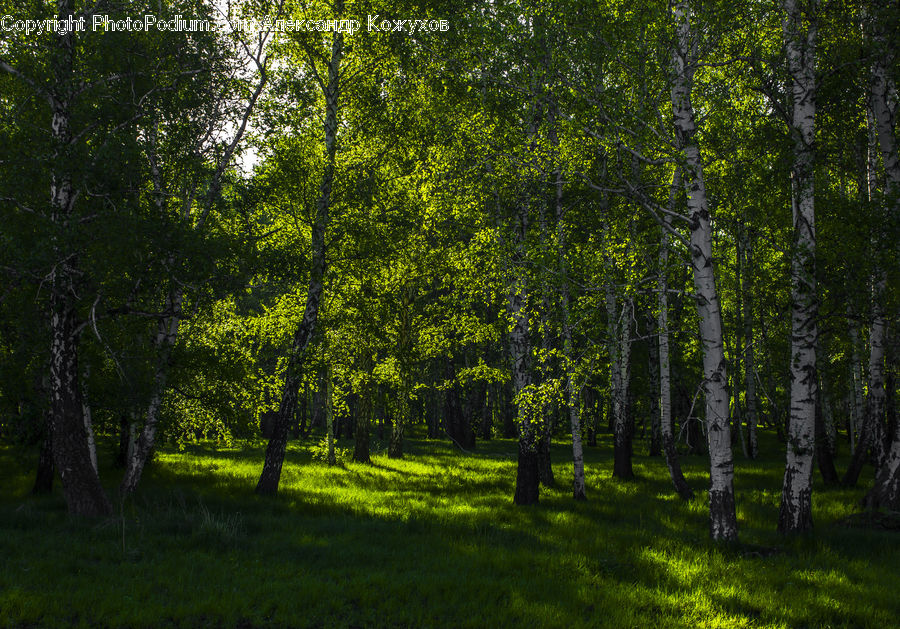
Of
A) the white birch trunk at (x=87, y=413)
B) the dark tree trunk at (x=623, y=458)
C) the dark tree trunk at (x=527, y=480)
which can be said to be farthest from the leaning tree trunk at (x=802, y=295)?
the white birch trunk at (x=87, y=413)

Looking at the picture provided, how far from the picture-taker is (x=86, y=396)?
13.8m

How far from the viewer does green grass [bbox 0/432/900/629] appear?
680 cm

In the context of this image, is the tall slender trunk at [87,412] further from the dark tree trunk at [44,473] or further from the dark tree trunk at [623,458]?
the dark tree trunk at [623,458]

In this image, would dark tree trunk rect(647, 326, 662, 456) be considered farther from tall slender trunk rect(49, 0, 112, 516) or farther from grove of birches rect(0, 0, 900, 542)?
tall slender trunk rect(49, 0, 112, 516)

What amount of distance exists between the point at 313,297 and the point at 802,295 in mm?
11228

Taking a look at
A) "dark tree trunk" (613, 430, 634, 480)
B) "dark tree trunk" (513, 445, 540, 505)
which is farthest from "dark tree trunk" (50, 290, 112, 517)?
"dark tree trunk" (613, 430, 634, 480)

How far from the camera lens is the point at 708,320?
388 inches

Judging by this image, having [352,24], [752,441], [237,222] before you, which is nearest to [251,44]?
[352,24]

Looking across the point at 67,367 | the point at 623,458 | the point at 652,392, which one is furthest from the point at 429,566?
the point at 652,392

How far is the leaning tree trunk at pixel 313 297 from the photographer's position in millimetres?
14539

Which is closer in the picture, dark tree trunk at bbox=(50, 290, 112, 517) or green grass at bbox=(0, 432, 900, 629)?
green grass at bbox=(0, 432, 900, 629)

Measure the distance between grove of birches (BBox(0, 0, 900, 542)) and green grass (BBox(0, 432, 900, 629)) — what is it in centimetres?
108

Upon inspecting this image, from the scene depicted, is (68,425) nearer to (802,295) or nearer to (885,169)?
(802,295)

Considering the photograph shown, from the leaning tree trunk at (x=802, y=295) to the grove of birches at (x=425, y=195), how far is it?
0.15 feet
